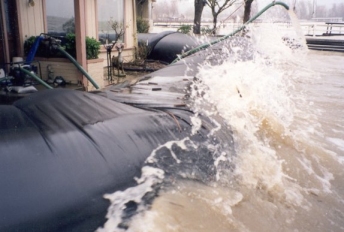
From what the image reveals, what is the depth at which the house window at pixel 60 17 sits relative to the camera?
25.7 ft

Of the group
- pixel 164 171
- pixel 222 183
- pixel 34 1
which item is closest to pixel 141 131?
pixel 164 171

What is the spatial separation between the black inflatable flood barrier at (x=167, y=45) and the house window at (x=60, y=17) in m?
3.42

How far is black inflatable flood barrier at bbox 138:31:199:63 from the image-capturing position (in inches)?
420

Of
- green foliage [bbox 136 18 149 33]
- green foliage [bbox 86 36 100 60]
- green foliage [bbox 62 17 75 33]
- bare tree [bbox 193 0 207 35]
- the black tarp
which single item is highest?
bare tree [bbox 193 0 207 35]

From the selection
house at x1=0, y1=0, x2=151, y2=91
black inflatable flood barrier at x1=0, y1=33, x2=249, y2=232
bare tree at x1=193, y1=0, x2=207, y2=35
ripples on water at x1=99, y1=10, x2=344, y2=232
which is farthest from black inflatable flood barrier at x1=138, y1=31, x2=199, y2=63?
black inflatable flood barrier at x1=0, y1=33, x2=249, y2=232

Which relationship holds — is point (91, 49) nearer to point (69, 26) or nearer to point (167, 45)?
point (69, 26)

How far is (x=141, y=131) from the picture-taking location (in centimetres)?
256

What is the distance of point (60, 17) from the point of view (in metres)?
8.02

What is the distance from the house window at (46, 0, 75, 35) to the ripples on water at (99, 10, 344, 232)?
165 inches

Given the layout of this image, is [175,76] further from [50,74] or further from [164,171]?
[50,74]

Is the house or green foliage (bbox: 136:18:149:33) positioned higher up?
green foliage (bbox: 136:18:149:33)

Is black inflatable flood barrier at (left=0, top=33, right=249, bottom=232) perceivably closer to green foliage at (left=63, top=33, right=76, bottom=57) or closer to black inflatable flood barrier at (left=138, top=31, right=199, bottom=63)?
green foliage at (left=63, top=33, right=76, bottom=57)

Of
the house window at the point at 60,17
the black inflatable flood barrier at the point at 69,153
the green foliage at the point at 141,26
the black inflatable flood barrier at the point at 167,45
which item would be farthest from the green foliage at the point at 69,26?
the green foliage at the point at 141,26

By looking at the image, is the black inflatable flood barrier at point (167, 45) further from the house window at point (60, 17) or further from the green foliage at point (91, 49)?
the green foliage at point (91, 49)
